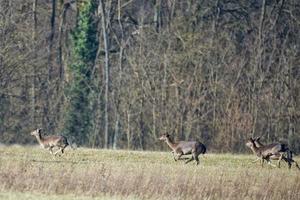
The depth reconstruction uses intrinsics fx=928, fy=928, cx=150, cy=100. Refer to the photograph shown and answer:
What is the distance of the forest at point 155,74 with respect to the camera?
4409 cm

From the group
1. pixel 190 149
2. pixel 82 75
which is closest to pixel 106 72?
pixel 82 75

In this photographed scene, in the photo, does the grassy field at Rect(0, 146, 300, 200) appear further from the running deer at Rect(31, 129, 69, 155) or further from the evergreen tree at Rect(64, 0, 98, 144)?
the evergreen tree at Rect(64, 0, 98, 144)

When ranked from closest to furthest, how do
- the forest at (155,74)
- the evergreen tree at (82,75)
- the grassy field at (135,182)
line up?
the grassy field at (135,182) → the forest at (155,74) → the evergreen tree at (82,75)

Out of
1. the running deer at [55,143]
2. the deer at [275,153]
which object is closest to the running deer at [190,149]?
the deer at [275,153]

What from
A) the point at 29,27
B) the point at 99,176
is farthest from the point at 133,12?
the point at 99,176

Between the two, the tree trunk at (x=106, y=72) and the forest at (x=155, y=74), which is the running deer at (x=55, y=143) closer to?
the forest at (x=155, y=74)

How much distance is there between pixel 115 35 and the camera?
4903 cm

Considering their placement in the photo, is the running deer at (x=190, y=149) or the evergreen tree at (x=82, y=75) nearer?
the running deer at (x=190, y=149)

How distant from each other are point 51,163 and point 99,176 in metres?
4.19

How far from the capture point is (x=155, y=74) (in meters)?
45.3

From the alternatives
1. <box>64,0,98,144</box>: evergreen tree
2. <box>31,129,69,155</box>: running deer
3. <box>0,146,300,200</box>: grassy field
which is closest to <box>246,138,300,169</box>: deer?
<box>0,146,300,200</box>: grassy field

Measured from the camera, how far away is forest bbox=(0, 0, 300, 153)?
44094 mm

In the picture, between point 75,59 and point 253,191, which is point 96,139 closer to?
point 75,59

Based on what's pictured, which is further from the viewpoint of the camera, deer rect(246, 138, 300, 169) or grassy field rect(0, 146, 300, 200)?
deer rect(246, 138, 300, 169)
